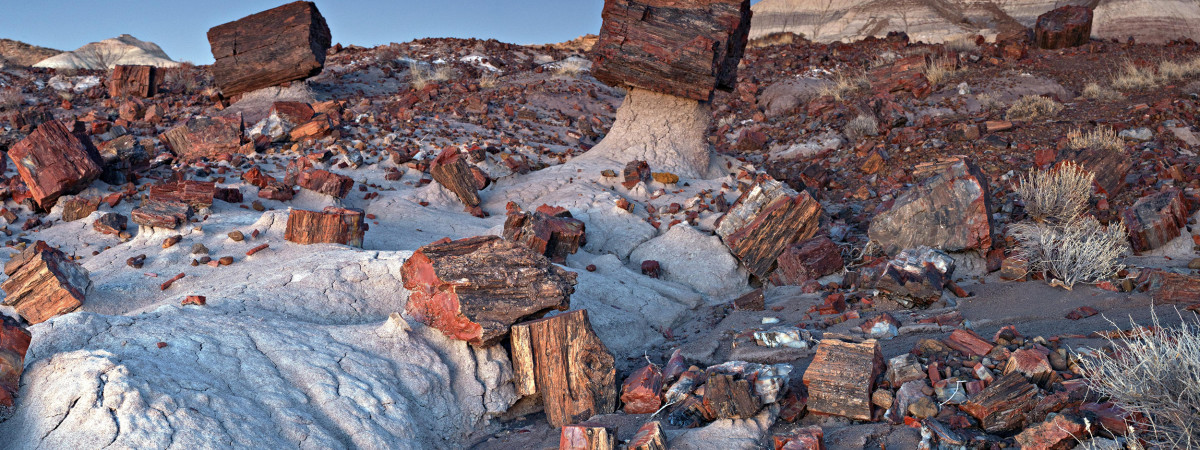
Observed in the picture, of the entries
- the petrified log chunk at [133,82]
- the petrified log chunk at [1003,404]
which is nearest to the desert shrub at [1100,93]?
the petrified log chunk at [1003,404]

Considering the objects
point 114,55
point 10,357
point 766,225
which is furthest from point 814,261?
point 114,55

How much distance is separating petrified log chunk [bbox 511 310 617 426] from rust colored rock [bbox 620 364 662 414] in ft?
0.37

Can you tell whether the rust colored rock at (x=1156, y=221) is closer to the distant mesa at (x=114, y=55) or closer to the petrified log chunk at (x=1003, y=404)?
the petrified log chunk at (x=1003, y=404)

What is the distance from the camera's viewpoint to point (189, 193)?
23.8 ft

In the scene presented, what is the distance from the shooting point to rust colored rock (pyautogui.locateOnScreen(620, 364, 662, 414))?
14.4 feet

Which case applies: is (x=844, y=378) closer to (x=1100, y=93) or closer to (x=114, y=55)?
(x=1100, y=93)

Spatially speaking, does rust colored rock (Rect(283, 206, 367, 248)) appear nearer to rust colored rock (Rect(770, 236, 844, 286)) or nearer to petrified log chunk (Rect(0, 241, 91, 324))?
petrified log chunk (Rect(0, 241, 91, 324))

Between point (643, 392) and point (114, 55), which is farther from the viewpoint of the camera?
point (114, 55)

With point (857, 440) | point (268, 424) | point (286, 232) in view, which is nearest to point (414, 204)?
point (286, 232)

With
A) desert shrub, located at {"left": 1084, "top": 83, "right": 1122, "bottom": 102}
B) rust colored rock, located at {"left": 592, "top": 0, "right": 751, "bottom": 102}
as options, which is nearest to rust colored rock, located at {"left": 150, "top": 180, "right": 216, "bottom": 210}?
rust colored rock, located at {"left": 592, "top": 0, "right": 751, "bottom": 102}

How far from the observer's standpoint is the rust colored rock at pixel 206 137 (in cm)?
1006

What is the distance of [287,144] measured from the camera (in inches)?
417

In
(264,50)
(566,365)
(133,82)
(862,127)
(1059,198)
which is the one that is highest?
(264,50)

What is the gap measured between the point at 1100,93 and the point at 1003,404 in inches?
448
